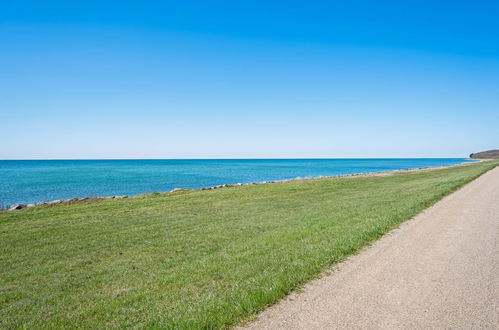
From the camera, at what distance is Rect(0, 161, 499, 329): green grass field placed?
633 cm

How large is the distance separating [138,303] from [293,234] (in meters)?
6.56

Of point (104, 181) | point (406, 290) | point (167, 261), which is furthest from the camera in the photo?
point (104, 181)

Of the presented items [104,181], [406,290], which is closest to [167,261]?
[406,290]

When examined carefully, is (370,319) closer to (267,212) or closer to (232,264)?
(232,264)

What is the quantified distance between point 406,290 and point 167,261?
6.75 metres

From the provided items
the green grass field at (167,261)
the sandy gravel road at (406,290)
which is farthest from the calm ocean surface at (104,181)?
the sandy gravel road at (406,290)

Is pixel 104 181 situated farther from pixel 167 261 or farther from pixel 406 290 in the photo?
pixel 406 290

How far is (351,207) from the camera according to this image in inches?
706

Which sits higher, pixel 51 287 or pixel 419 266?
pixel 419 266

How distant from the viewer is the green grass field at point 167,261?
6332 millimetres

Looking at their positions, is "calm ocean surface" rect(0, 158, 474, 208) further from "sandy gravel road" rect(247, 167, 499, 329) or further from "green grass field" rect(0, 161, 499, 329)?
"sandy gravel road" rect(247, 167, 499, 329)

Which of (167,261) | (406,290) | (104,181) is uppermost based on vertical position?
(406,290)

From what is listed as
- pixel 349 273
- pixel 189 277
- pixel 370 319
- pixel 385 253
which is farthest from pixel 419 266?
pixel 189 277

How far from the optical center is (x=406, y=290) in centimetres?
643
